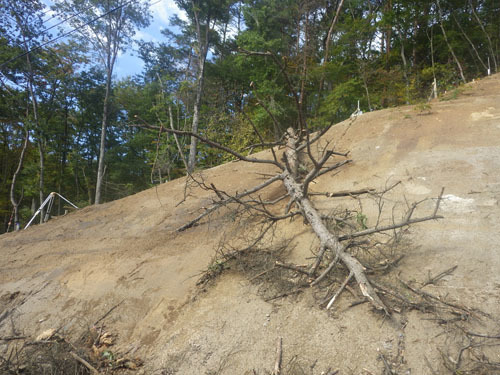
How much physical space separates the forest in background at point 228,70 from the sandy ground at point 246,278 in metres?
7.23

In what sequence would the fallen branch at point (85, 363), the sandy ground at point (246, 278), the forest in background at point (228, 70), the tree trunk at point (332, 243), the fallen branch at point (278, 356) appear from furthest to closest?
the forest in background at point (228, 70) < the fallen branch at point (85, 363) < the tree trunk at point (332, 243) < the sandy ground at point (246, 278) < the fallen branch at point (278, 356)

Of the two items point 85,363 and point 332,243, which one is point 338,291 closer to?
point 332,243

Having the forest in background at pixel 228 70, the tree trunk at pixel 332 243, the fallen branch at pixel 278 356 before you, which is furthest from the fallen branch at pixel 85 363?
the forest in background at pixel 228 70

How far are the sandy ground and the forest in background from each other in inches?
285

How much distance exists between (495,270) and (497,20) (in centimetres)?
2150

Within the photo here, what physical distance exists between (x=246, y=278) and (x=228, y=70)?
17.2 m

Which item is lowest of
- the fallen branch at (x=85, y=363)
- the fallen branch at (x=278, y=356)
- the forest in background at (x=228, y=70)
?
the fallen branch at (x=278, y=356)

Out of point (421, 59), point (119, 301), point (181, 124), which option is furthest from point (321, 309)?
point (421, 59)

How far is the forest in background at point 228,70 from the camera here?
1480 centimetres

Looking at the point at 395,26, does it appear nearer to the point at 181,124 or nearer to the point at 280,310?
the point at 181,124

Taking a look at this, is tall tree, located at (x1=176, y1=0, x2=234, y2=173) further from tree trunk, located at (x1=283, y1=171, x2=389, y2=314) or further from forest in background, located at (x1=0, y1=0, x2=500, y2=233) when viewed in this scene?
tree trunk, located at (x1=283, y1=171, x2=389, y2=314)

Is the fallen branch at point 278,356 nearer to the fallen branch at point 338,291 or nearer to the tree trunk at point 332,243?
the fallen branch at point 338,291

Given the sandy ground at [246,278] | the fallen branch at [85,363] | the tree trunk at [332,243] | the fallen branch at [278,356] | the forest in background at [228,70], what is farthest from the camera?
the forest in background at [228,70]

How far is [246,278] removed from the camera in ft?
12.1
